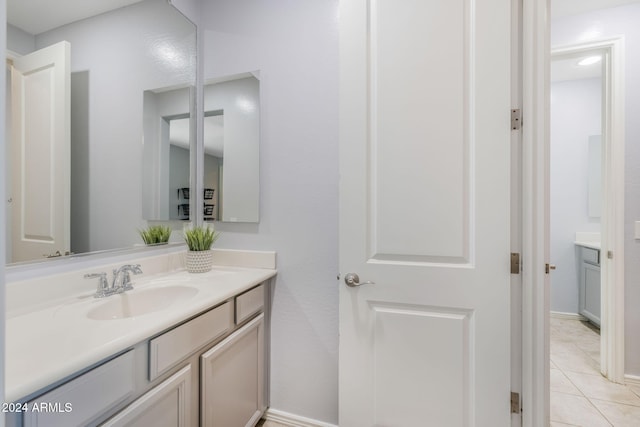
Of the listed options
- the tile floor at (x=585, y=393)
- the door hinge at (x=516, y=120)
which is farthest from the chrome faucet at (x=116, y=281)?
the tile floor at (x=585, y=393)

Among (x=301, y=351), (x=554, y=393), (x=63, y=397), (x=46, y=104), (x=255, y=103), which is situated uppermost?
(x=255, y=103)

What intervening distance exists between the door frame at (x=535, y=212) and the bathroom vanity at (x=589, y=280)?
2.33 meters

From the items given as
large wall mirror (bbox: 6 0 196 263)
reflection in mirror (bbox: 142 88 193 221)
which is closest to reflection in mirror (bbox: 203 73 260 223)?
reflection in mirror (bbox: 142 88 193 221)

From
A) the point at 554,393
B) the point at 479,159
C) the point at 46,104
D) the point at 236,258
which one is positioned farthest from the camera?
the point at 554,393

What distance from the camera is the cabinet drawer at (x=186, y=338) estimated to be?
919 millimetres

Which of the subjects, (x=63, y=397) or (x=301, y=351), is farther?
(x=301, y=351)

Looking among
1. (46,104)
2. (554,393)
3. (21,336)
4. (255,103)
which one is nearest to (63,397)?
(21,336)

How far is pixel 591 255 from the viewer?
9.61ft

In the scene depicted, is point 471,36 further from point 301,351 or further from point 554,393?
point 554,393

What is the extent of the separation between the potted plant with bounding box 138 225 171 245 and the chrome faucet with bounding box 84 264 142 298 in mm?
223

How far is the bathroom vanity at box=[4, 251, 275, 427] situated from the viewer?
677mm

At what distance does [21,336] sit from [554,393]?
269cm

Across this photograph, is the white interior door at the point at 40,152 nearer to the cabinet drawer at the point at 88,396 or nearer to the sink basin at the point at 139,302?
the sink basin at the point at 139,302

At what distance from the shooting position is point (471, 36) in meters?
1.23
